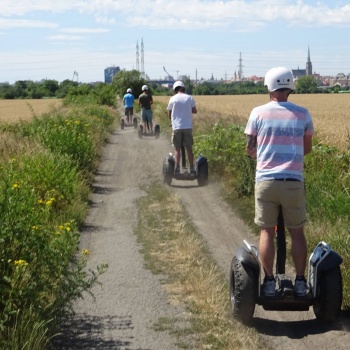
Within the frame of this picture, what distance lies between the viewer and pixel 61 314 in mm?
5945

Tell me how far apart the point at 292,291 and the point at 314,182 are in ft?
18.0

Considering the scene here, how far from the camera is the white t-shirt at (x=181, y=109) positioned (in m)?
14.7

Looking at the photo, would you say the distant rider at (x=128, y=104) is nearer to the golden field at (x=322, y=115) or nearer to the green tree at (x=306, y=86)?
the golden field at (x=322, y=115)

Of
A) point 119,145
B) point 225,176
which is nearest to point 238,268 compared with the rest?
point 225,176

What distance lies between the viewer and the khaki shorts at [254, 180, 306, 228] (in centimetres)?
638

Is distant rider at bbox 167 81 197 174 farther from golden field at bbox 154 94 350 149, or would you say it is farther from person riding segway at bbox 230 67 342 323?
person riding segway at bbox 230 67 342 323

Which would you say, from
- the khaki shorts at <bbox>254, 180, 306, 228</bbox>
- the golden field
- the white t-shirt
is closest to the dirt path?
the khaki shorts at <bbox>254, 180, 306, 228</bbox>

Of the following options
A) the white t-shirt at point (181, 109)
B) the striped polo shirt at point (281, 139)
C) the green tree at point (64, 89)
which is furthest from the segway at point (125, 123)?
the green tree at point (64, 89)

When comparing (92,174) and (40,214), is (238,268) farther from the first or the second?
(92,174)

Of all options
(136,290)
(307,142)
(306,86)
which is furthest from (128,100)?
(306,86)

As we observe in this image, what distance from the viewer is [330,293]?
20.7ft

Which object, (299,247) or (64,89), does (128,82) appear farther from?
(299,247)

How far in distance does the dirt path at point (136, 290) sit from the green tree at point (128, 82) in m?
54.3

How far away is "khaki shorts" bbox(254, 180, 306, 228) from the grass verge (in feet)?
3.00
